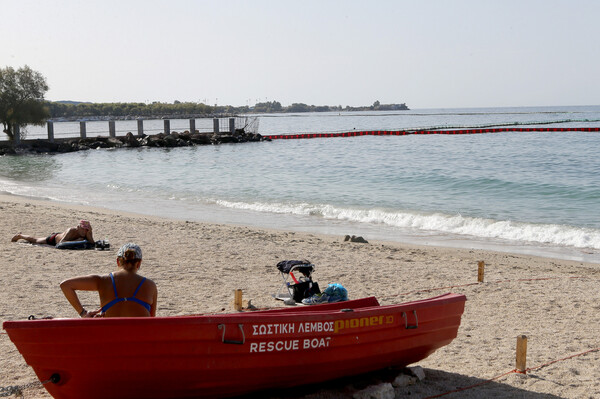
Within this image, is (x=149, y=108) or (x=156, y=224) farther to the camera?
(x=149, y=108)

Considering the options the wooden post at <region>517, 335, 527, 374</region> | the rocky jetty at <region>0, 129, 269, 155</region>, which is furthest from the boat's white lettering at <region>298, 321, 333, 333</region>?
the rocky jetty at <region>0, 129, 269, 155</region>

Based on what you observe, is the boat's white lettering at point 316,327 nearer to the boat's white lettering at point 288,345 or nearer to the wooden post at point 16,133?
the boat's white lettering at point 288,345

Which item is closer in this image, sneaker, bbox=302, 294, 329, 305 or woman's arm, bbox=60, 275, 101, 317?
woman's arm, bbox=60, 275, 101, 317

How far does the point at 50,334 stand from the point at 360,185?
23.5 m

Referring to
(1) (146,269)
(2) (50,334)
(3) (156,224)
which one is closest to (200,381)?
(2) (50,334)

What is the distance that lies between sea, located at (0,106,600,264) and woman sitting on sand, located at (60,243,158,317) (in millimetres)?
10740

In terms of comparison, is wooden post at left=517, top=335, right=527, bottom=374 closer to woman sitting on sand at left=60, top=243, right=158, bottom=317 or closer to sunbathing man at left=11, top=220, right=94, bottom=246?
woman sitting on sand at left=60, top=243, right=158, bottom=317

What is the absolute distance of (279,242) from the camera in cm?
1421

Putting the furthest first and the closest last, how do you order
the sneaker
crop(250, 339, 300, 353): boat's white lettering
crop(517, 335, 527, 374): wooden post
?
the sneaker
crop(517, 335, 527, 374): wooden post
crop(250, 339, 300, 353): boat's white lettering

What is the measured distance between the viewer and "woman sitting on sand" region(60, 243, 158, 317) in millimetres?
5418

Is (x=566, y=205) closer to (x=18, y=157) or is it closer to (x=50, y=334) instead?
(x=50, y=334)

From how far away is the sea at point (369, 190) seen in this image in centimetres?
1719

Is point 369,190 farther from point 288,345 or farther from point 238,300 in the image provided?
point 288,345

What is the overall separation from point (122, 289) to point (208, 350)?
862 millimetres
